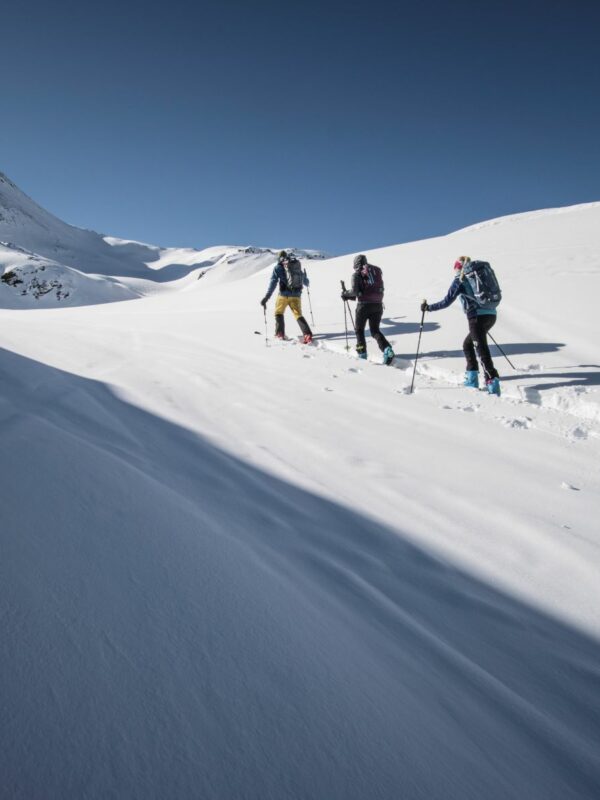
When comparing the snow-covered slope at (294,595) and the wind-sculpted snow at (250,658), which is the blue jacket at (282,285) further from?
the wind-sculpted snow at (250,658)

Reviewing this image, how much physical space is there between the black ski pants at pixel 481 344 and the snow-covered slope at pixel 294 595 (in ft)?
2.72

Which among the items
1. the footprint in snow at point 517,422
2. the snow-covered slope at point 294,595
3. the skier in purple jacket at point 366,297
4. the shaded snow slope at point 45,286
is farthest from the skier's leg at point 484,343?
the shaded snow slope at point 45,286

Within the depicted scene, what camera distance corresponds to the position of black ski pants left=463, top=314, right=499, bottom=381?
19.3ft

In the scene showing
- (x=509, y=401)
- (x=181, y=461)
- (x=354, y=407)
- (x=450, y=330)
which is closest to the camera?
(x=181, y=461)

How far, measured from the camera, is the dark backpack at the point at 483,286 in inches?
235

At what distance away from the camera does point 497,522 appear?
9.37 ft

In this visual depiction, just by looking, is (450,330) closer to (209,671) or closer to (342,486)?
(342,486)

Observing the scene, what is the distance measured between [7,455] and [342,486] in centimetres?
208

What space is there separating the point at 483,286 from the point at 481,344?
782mm

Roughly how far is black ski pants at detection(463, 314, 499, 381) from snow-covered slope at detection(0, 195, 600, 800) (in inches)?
32.7

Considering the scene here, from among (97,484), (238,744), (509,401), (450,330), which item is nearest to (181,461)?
(97,484)

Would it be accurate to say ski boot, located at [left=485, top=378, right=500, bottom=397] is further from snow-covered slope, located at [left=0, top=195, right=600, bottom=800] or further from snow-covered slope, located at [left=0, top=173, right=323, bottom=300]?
snow-covered slope, located at [left=0, top=173, right=323, bottom=300]

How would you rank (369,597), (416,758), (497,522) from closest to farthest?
(416,758) < (369,597) < (497,522)

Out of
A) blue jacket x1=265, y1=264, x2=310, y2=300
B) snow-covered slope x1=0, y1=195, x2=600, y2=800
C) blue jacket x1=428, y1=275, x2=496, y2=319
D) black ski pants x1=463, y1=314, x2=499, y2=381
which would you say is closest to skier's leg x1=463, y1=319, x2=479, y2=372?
black ski pants x1=463, y1=314, x2=499, y2=381
